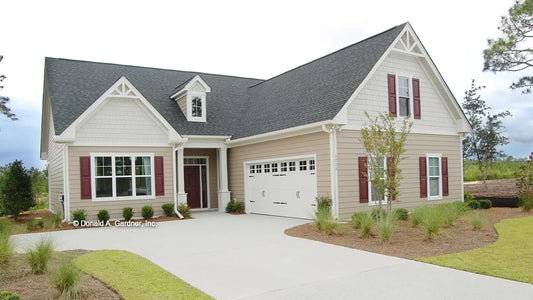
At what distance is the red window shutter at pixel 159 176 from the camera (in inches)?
674

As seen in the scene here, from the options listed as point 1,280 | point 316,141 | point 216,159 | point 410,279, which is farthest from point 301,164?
point 1,280

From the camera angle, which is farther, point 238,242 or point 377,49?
point 377,49

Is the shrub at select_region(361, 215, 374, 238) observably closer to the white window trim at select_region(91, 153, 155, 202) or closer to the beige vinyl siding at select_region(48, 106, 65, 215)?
the white window trim at select_region(91, 153, 155, 202)

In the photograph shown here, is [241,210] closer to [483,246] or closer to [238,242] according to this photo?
[238,242]

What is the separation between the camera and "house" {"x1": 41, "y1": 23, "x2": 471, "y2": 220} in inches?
583

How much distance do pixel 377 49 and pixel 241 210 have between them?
8.84 metres

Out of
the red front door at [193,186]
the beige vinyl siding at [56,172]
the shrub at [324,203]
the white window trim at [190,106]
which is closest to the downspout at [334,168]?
the shrub at [324,203]

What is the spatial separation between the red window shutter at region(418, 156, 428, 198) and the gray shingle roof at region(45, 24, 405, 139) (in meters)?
4.39

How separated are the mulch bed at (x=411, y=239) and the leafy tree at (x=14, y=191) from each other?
505 inches

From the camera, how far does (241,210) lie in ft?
62.4

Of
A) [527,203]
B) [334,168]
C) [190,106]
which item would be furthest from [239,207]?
[527,203]

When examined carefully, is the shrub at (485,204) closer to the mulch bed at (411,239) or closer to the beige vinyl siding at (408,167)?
the beige vinyl siding at (408,167)

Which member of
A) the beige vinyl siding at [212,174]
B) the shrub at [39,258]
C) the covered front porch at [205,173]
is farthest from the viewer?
the beige vinyl siding at [212,174]

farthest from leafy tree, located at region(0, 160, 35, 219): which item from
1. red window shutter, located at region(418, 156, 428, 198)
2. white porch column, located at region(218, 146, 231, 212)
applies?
red window shutter, located at region(418, 156, 428, 198)
